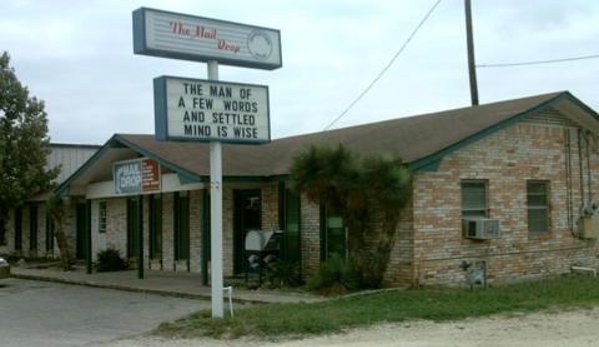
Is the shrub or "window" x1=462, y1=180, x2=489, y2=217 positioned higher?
"window" x1=462, y1=180, x2=489, y2=217

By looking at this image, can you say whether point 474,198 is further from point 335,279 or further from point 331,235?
point 335,279

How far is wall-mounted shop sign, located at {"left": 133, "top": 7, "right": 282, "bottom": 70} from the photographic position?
11656 millimetres

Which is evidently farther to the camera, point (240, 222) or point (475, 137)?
point (240, 222)

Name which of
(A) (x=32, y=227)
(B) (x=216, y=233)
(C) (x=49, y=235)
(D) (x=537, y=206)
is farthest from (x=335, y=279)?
(A) (x=32, y=227)

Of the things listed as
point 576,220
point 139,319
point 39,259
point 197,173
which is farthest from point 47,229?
point 576,220

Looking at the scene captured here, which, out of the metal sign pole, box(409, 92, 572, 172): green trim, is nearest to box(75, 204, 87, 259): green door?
box(409, 92, 572, 172): green trim

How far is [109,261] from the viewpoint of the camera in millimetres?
23281

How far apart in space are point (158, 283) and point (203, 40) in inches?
318

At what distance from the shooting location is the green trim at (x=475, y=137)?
594 inches

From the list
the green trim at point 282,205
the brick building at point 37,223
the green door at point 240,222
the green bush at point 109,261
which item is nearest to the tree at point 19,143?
the brick building at point 37,223

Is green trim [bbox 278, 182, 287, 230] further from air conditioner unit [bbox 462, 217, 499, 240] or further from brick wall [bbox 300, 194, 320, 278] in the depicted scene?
air conditioner unit [bbox 462, 217, 499, 240]

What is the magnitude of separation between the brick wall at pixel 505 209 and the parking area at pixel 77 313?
4.53 metres

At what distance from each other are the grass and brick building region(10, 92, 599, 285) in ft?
4.53

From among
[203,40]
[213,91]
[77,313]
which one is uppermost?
[203,40]
